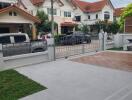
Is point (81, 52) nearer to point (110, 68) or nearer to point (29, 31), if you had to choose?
point (110, 68)

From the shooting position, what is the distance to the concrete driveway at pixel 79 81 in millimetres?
6279

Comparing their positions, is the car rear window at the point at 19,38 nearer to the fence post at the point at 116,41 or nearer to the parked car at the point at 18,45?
the parked car at the point at 18,45

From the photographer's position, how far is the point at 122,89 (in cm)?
669

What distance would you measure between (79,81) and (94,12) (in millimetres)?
35171

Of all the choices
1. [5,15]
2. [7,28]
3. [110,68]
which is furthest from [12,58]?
[7,28]

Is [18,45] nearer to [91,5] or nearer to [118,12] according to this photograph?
[91,5]

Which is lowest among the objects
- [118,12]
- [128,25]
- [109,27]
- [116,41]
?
[116,41]

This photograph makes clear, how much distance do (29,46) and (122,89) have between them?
6328mm

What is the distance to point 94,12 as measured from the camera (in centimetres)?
4122

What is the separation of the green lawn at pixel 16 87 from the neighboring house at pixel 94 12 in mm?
33007

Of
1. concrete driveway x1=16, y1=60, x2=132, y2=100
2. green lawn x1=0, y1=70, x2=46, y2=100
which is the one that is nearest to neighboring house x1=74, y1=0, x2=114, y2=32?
concrete driveway x1=16, y1=60, x2=132, y2=100

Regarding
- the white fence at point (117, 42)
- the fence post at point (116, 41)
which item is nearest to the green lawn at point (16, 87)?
the white fence at point (117, 42)

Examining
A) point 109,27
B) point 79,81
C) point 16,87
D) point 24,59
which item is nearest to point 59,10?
point 109,27

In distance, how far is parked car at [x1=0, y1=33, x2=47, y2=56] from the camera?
33.8 feet
